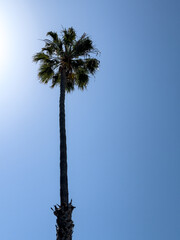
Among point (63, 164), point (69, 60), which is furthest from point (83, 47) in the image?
point (63, 164)

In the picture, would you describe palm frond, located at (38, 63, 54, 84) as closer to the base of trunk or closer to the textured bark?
the textured bark

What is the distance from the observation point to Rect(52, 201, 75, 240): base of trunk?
818 cm

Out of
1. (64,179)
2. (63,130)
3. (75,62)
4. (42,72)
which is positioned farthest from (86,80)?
(64,179)

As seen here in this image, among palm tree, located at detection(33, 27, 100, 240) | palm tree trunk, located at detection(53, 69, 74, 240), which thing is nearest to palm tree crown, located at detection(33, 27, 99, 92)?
palm tree, located at detection(33, 27, 100, 240)

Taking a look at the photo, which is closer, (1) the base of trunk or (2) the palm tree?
(1) the base of trunk

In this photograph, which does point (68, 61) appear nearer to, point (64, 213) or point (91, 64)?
point (91, 64)

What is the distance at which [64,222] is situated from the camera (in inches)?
326

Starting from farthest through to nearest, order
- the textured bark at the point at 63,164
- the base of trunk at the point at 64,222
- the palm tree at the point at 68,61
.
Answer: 1. the palm tree at the point at 68,61
2. the textured bark at the point at 63,164
3. the base of trunk at the point at 64,222

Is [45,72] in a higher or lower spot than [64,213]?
higher

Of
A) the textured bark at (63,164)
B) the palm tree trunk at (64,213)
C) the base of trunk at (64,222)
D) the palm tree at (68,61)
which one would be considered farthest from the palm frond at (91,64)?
the base of trunk at (64,222)

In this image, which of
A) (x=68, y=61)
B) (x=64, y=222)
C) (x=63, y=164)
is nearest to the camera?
(x=64, y=222)

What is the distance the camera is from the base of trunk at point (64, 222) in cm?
818

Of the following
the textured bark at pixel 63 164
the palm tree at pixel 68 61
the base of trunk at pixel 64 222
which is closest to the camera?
the base of trunk at pixel 64 222

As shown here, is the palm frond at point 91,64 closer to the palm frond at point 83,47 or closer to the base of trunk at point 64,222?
the palm frond at point 83,47
